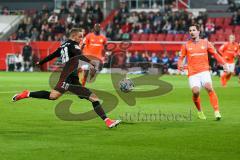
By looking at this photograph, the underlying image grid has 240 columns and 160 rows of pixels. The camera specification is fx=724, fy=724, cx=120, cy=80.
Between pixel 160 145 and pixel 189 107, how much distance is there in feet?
26.2

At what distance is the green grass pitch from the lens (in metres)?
11.1

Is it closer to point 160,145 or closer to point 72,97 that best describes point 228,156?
point 160,145

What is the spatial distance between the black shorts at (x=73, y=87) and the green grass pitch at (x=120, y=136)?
27.3 inches

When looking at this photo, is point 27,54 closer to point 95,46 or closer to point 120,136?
point 95,46

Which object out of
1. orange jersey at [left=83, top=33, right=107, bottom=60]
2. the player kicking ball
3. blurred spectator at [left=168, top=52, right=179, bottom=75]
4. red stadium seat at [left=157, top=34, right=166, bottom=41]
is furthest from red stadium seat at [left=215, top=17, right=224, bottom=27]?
the player kicking ball

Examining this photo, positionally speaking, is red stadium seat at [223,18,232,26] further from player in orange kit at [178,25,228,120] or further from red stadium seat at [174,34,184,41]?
player in orange kit at [178,25,228,120]

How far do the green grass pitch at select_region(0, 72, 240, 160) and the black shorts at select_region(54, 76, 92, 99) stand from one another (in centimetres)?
69

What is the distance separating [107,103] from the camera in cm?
2092

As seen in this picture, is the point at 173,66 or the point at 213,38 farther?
the point at 213,38

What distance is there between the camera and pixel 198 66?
666 inches

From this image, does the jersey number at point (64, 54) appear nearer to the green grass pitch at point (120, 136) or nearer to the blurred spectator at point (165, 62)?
the green grass pitch at point (120, 136)

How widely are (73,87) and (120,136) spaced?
2.11 meters

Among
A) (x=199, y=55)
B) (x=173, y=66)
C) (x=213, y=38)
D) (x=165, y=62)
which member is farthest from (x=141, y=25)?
(x=199, y=55)

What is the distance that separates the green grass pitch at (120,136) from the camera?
1105 cm
